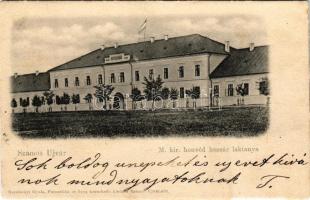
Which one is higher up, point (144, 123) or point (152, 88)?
point (152, 88)

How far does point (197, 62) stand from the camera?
79.0 inches

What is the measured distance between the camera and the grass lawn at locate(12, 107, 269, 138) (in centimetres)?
196

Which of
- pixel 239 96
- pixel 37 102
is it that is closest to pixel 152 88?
pixel 239 96

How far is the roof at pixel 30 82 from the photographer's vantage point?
77.9 inches

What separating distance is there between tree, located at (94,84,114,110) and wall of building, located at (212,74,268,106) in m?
0.33

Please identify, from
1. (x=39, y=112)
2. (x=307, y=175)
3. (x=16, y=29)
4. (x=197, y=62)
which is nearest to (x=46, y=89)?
(x=39, y=112)

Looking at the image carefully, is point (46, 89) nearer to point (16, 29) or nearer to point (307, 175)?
point (16, 29)

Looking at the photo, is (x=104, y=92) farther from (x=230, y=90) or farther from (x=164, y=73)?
(x=230, y=90)

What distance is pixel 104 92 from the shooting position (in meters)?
2.01

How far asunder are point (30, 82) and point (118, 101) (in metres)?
0.28

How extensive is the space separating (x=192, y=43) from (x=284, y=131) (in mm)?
394

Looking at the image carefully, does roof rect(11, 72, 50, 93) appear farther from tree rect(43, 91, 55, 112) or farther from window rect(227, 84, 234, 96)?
window rect(227, 84, 234, 96)

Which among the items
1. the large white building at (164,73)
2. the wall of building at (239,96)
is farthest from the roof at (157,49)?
the wall of building at (239,96)

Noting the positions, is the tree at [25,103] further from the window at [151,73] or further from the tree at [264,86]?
the tree at [264,86]
